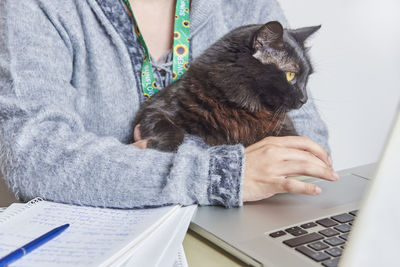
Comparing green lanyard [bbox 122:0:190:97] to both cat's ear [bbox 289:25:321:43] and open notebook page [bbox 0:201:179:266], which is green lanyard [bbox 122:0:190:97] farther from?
open notebook page [bbox 0:201:179:266]

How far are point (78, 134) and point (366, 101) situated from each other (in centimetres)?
118

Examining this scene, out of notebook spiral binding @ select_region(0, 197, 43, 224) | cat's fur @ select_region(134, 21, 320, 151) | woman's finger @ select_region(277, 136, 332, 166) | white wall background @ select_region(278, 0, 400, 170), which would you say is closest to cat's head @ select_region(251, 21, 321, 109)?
cat's fur @ select_region(134, 21, 320, 151)

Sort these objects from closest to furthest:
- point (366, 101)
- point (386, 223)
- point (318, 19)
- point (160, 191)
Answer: point (386, 223) → point (160, 191) → point (318, 19) → point (366, 101)

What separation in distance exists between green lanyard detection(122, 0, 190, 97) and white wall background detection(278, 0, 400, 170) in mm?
547

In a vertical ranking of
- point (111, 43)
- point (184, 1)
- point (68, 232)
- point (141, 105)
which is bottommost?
point (68, 232)

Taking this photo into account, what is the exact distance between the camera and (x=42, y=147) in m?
0.71

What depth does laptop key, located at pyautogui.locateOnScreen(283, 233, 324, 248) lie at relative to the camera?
49 cm

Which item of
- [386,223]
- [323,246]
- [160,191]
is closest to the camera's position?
[386,223]

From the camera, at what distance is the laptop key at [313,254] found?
46 centimetres

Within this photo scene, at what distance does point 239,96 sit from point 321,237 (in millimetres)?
370

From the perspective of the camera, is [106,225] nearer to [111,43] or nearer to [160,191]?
[160,191]

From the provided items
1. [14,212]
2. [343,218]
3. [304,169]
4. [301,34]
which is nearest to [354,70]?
[301,34]

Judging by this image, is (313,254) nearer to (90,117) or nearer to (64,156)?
(64,156)

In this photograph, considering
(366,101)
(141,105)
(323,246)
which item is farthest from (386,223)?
(366,101)
